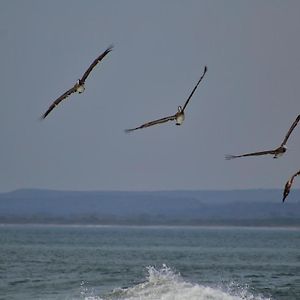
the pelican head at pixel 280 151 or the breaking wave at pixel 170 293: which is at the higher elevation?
the pelican head at pixel 280 151

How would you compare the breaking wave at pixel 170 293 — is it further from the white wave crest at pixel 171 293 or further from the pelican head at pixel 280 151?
the pelican head at pixel 280 151

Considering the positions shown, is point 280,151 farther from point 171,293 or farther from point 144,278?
point 144,278

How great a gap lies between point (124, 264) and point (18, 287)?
23.4 m

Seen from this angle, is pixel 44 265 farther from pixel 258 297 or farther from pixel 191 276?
pixel 258 297

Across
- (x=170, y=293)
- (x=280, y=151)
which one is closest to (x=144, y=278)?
(x=170, y=293)

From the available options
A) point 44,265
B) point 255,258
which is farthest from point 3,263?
point 255,258

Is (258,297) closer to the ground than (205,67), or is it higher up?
closer to the ground

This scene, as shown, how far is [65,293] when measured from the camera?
55.2 metres

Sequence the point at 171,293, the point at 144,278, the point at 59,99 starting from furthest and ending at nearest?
1. the point at 144,278
2. the point at 171,293
3. the point at 59,99

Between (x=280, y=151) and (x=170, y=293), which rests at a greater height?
(x=280, y=151)

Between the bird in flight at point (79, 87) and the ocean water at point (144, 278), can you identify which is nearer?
the bird in flight at point (79, 87)

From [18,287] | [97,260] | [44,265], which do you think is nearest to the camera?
[18,287]

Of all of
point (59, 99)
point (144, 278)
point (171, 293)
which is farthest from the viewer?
point (144, 278)

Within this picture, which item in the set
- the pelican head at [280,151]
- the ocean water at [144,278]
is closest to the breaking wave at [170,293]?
the ocean water at [144,278]
